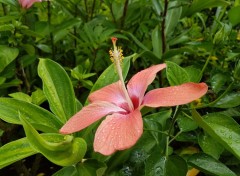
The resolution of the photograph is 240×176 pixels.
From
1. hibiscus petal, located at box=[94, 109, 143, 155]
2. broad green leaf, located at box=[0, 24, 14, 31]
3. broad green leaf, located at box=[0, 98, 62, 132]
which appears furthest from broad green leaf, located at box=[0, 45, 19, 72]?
hibiscus petal, located at box=[94, 109, 143, 155]

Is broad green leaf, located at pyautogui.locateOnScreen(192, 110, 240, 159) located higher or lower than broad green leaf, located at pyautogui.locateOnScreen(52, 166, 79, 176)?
higher

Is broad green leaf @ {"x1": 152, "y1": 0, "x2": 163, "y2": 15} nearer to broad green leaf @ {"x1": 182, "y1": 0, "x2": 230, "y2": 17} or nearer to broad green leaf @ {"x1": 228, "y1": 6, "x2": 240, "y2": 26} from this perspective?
broad green leaf @ {"x1": 182, "y1": 0, "x2": 230, "y2": 17}

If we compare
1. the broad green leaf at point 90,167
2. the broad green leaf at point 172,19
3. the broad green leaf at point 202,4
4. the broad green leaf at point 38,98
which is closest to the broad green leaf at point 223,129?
the broad green leaf at point 90,167

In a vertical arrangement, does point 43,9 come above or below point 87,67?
above

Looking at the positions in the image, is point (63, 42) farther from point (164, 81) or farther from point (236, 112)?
point (236, 112)

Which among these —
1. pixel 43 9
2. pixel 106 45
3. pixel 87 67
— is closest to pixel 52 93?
pixel 87 67

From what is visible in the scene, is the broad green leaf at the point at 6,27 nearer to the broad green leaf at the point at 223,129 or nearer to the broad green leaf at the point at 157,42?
the broad green leaf at the point at 157,42
